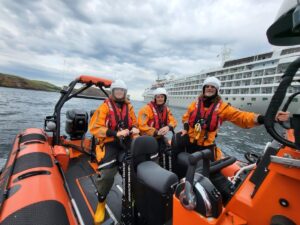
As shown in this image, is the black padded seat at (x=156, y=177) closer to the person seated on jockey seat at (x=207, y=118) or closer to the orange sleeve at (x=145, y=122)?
the person seated on jockey seat at (x=207, y=118)

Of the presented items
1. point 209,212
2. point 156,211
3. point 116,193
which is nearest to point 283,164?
point 209,212

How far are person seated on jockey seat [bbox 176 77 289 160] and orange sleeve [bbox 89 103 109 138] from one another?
3.56 ft

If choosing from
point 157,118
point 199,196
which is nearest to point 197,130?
point 157,118

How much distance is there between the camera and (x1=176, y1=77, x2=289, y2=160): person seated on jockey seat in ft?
8.64

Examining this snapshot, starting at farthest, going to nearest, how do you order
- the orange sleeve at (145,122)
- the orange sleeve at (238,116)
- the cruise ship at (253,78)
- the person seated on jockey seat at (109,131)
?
the cruise ship at (253,78), the orange sleeve at (145,122), the person seated on jockey seat at (109,131), the orange sleeve at (238,116)

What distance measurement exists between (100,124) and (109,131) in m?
0.19

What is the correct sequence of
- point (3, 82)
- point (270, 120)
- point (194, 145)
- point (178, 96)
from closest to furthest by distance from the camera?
point (270, 120), point (194, 145), point (178, 96), point (3, 82)

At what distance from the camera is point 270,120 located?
0.86m

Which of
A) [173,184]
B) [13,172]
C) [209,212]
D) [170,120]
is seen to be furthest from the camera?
[170,120]

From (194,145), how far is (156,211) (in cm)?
136

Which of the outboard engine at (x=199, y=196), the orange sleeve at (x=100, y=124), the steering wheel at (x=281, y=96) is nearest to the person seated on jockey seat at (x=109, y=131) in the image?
the orange sleeve at (x=100, y=124)

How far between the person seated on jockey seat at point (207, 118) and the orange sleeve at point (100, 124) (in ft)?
3.56

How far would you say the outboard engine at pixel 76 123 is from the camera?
458 centimetres

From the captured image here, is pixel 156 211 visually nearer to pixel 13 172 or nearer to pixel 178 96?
pixel 13 172
